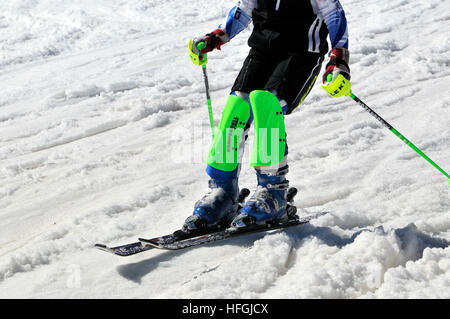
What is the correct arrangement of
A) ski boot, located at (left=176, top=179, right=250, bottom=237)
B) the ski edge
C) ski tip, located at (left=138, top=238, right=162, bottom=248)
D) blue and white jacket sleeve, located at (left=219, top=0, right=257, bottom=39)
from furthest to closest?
blue and white jacket sleeve, located at (left=219, top=0, right=257, bottom=39) → ski boot, located at (left=176, top=179, right=250, bottom=237) → ski tip, located at (left=138, top=238, right=162, bottom=248) → the ski edge

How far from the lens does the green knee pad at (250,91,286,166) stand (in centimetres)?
352

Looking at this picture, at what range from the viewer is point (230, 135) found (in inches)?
145

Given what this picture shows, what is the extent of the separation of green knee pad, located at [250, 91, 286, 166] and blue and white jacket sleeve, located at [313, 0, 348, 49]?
63 centimetres

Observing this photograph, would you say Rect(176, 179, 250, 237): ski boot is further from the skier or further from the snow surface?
the snow surface

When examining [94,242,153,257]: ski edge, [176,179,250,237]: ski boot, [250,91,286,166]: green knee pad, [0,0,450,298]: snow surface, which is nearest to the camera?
[0,0,450,298]: snow surface

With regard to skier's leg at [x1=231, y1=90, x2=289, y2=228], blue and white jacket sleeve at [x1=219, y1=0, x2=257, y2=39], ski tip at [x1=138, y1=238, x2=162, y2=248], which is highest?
blue and white jacket sleeve at [x1=219, y1=0, x2=257, y2=39]

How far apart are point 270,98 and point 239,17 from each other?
917 millimetres

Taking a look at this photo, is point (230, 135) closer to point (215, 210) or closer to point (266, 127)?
point (266, 127)

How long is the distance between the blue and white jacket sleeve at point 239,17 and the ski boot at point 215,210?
4.05 ft

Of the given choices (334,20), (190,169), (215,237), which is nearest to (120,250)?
(215,237)

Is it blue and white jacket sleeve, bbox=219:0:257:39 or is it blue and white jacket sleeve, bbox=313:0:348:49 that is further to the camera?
blue and white jacket sleeve, bbox=219:0:257:39

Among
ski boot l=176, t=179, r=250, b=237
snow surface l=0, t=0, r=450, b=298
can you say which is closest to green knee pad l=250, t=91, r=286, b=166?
ski boot l=176, t=179, r=250, b=237
